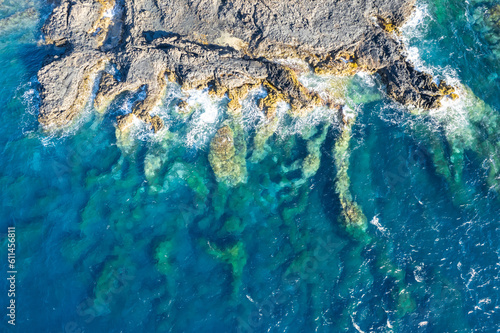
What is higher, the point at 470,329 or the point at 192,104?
the point at 192,104

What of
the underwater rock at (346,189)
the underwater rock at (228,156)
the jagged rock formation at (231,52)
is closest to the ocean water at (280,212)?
the underwater rock at (346,189)

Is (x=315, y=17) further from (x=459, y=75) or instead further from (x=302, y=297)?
(x=302, y=297)

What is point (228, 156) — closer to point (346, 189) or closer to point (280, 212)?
point (280, 212)

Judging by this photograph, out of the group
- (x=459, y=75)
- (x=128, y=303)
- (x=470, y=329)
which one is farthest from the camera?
(x=459, y=75)

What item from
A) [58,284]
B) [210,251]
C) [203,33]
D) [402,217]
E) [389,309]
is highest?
[203,33]

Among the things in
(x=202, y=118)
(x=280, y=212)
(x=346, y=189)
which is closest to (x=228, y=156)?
(x=202, y=118)

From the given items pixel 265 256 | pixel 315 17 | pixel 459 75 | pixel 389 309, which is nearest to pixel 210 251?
pixel 265 256

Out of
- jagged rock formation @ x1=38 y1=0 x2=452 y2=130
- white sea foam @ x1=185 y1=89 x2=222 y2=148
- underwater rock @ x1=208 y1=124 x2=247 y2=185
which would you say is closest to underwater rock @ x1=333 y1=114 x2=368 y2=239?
jagged rock formation @ x1=38 y1=0 x2=452 y2=130
